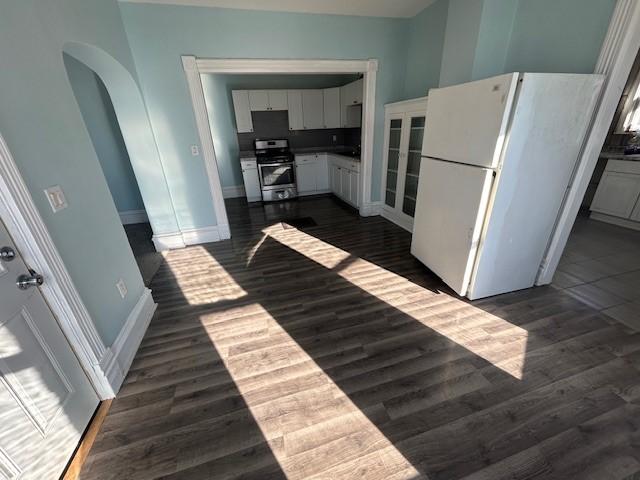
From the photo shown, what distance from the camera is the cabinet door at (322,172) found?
5.59 m

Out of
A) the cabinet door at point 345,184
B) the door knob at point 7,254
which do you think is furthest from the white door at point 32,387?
the cabinet door at point 345,184

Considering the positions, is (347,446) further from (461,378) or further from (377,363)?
(461,378)

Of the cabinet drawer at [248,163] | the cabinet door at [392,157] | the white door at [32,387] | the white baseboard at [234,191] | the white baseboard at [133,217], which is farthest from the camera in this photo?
the white baseboard at [234,191]

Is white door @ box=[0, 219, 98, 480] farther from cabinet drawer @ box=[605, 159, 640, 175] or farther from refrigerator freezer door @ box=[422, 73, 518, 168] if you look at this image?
cabinet drawer @ box=[605, 159, 640, 175]

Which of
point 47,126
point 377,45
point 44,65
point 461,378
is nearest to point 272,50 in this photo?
point 377,45

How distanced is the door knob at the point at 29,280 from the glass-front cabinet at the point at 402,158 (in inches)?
137

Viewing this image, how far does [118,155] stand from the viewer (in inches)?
157

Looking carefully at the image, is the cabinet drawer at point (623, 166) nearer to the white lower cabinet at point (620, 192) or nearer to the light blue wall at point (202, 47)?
the white lower cabinet at point (620, 192)

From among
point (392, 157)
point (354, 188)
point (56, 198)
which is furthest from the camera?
point (354, 188)

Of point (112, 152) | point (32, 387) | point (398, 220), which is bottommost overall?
point (398, 220)

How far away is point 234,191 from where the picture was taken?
6004 millimetres

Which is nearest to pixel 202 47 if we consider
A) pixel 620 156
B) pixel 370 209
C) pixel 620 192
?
pixel 370 209

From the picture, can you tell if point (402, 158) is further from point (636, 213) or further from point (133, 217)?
point (133, 217)

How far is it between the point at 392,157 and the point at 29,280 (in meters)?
3.98
